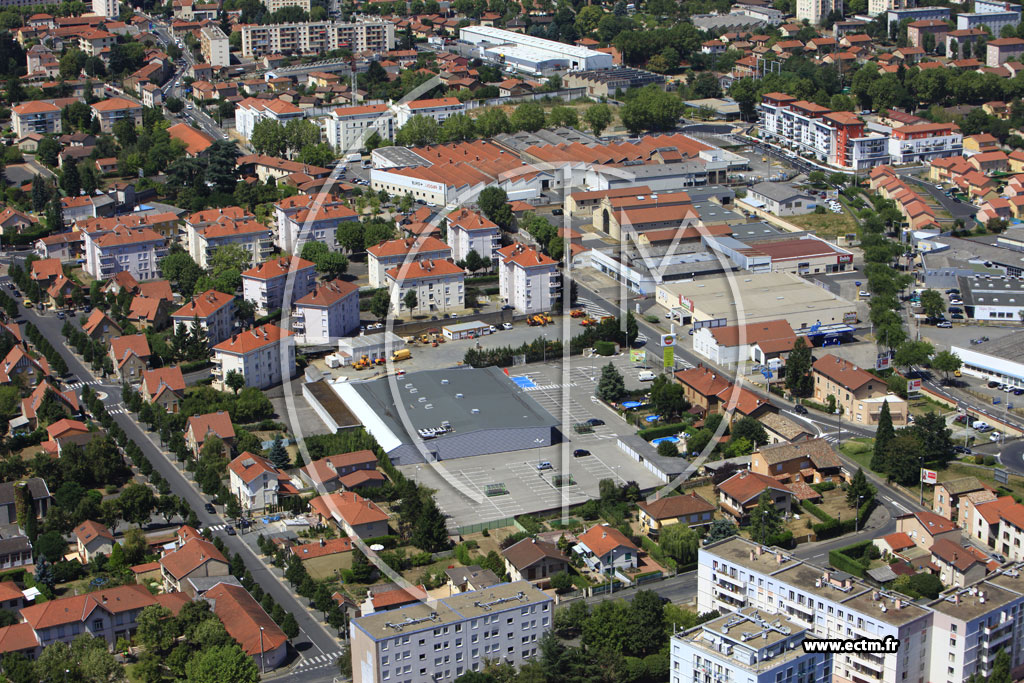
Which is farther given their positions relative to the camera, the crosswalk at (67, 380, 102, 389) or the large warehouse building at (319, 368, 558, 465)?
the crosswalk at (67, 380, 102, 389)

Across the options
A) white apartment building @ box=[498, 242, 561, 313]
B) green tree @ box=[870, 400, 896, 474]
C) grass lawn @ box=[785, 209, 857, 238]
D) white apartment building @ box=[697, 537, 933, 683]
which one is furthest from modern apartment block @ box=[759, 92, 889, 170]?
white apartment building @ box=[697, 537, 933, 683]

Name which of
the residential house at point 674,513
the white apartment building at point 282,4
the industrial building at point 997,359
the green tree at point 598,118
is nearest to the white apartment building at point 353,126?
the green tree at point 598,118

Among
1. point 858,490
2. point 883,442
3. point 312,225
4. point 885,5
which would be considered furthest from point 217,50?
point 858,490

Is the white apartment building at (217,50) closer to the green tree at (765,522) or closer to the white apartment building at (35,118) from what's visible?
the white apartment building at (35,118)

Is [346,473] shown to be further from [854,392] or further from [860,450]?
[854,392]

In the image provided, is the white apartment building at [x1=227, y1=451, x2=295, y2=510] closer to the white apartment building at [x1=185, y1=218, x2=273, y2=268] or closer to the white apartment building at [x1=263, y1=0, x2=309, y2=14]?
the white apartment building at [x1=185, y1=218, x2=273, y2=268]

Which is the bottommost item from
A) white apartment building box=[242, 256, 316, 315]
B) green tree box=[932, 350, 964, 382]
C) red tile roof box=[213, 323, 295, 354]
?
green tree box=[932, 350, 964, 382]

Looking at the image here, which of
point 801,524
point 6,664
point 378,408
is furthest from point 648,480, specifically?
point 6,664
